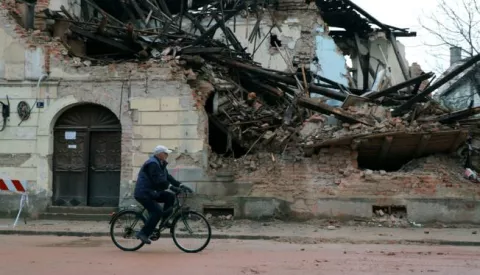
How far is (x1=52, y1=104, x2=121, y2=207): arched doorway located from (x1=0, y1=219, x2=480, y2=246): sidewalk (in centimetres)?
137

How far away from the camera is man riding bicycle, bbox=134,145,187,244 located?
30.0 feet

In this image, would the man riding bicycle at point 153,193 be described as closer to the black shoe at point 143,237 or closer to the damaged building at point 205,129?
the black shoe at point 143,237

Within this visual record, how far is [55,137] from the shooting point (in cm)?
1530

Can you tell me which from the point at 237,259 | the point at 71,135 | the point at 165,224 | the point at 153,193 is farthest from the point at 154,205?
the point at 71,135

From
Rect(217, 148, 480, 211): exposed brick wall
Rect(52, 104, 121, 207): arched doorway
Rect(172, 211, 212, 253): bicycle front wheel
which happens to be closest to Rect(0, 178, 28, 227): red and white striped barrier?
Rect(52, 104, 121, 207): arched doorway

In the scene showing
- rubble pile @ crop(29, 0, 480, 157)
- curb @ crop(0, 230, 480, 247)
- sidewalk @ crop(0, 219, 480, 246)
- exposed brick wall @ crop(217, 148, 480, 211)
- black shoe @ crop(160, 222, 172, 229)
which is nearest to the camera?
black shoe @ crop(160, 222, 172, 229)

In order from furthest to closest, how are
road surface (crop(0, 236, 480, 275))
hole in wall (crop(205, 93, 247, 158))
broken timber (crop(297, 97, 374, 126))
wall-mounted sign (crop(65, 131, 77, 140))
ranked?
wall-mounted sign (crop(65, 131, 77, 140)), hole in wall (crop(205, 93, 247, 158)), broken timber (crop(297, 97, 374, 126)), road surface (crop(0, 236, 480, 275))

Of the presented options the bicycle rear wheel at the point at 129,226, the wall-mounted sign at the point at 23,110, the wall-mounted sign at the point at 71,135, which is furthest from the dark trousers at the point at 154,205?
the wall-mounted sign at the point at 23,110

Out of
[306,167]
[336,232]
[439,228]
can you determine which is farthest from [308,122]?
[439,228]

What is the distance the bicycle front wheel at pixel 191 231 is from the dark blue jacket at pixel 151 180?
1.91ft

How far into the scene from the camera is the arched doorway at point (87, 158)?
15.1m

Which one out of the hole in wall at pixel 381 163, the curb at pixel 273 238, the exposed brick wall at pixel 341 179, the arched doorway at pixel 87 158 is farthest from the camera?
the arched doorway at pixel 87 158

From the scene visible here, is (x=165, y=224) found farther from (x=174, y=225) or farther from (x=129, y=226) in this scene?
(x=129, y=226)

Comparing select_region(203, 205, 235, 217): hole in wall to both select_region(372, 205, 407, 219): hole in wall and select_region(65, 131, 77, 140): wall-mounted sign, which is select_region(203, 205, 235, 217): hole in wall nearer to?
select_region(372, 205, 407, 219): hole in wall
